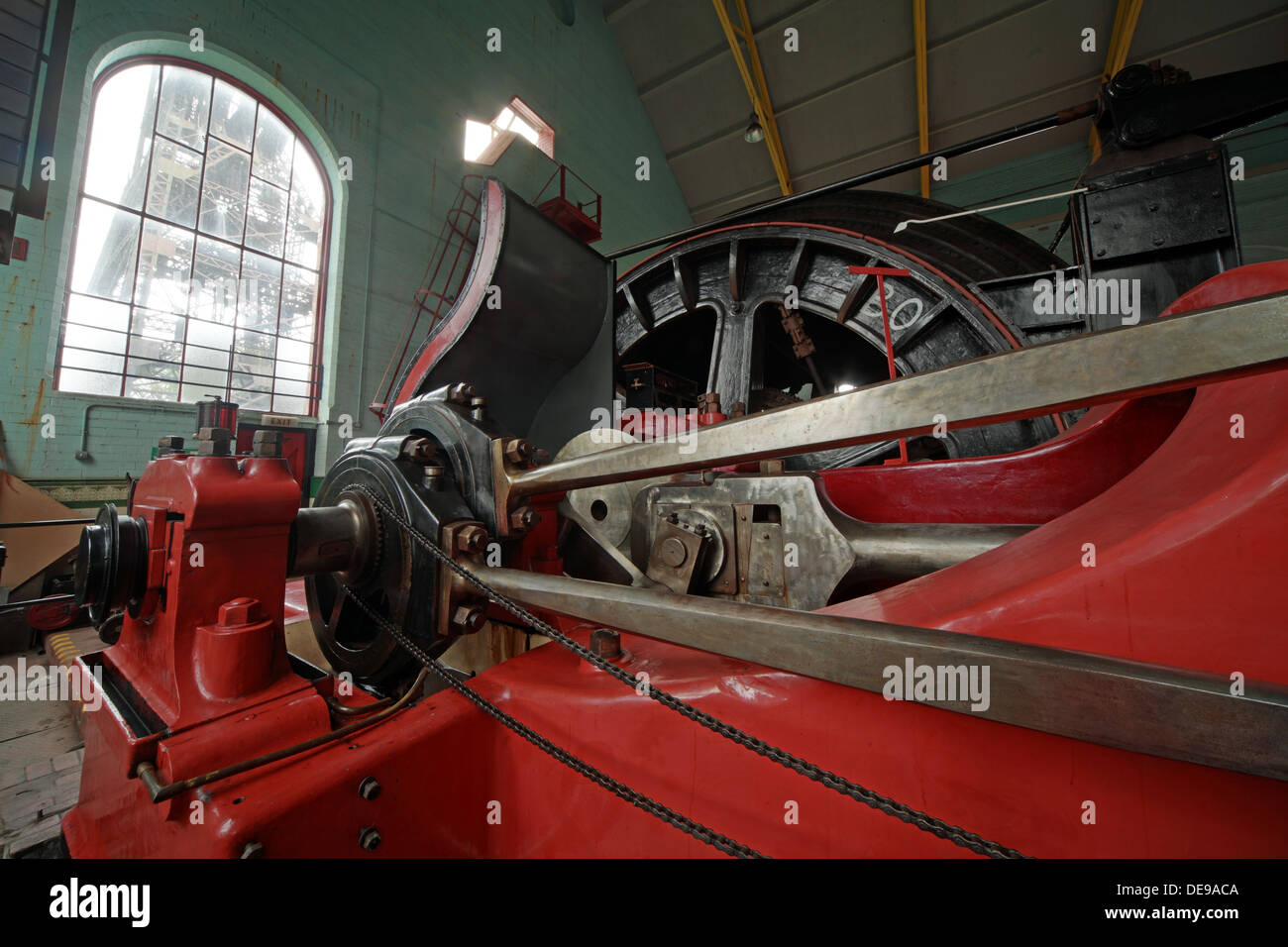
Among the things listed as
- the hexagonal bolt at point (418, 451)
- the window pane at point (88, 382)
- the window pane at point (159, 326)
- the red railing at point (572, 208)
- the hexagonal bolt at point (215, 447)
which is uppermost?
the red railing at point (572, 208)

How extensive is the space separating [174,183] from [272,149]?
3.54 feet

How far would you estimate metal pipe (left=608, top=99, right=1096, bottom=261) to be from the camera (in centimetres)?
217

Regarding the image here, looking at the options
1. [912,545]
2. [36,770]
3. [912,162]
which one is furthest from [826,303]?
[36,770]

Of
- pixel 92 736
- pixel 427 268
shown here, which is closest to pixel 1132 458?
pixel 92 736

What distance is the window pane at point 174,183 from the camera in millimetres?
4887

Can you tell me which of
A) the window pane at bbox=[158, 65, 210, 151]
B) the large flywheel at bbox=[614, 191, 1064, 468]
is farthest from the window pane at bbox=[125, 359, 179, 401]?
the large flywheel at bbox=[614, 191, 1064, 468]

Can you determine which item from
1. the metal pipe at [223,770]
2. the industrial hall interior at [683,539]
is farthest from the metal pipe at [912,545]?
the metal pipe at [223,770]

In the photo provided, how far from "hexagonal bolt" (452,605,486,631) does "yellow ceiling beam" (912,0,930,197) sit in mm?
9939

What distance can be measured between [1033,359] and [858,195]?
10.5 ft

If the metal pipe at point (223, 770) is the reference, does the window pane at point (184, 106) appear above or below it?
above

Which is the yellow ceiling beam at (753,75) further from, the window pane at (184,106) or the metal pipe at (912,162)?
the metal pipe at (912,162)

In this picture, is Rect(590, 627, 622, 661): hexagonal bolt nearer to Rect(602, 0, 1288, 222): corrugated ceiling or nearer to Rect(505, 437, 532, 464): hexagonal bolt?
Rect(505, 437, 532, 464): hexagonal bolt

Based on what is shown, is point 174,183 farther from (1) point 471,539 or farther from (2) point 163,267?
(1) point 471,539

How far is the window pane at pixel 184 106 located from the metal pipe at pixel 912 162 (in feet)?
17.0
